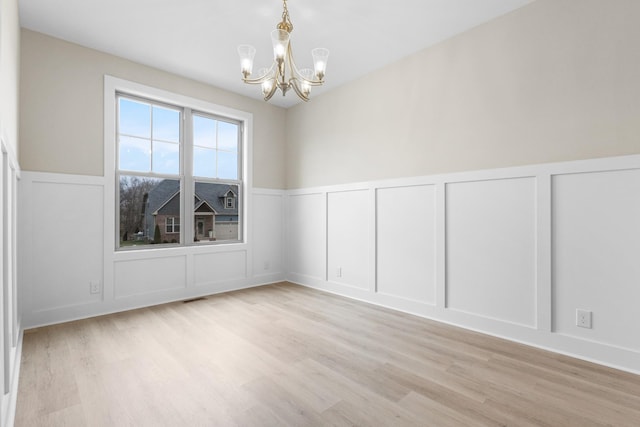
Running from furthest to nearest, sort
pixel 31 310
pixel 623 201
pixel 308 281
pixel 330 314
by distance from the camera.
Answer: pixel 308 281 → pixel 330 314 → pixel 31 310 → pixel 623 201

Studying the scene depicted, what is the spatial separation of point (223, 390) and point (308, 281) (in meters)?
2.75

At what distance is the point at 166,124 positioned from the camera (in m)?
3.93

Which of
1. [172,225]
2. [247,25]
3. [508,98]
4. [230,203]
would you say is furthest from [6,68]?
[508,98]

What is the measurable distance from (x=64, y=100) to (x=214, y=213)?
2.02m

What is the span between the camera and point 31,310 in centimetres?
289

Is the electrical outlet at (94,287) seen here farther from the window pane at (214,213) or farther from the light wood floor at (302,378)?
the window pane at (214,213)

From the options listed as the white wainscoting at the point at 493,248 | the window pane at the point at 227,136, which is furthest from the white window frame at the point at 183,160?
the white wainscoting at the point at 493,248

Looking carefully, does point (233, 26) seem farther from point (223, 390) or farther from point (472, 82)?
point (223, 390)

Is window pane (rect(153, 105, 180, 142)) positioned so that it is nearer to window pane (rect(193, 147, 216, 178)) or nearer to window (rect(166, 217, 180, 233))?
window pane (rect(193, 147, 216, 178))

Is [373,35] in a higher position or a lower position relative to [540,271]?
higher

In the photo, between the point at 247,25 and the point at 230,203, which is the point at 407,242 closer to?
the point at 230,203

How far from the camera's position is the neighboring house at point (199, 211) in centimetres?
383

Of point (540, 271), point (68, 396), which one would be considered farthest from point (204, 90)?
point (540, 271)

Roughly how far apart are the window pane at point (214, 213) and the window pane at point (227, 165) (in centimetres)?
15
